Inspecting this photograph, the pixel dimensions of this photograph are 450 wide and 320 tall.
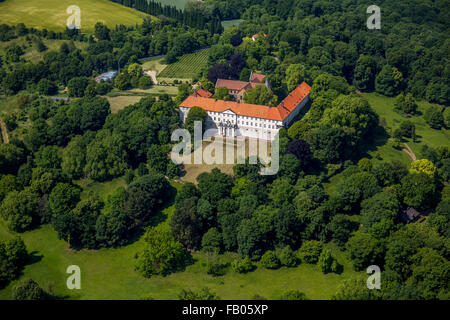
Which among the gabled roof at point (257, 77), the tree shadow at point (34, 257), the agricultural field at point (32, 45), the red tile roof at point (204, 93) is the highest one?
the agricultural field at point (32, 45)

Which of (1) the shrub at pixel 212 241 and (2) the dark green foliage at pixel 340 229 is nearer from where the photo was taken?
(2) the dark green foliage at pixel 340 229

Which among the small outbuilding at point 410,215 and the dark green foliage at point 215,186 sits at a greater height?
the dark green foliage at point 215,186

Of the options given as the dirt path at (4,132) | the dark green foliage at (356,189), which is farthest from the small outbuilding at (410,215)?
the dirt path at (4,132)

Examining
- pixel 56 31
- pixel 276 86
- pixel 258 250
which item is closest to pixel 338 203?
pixel 258 250

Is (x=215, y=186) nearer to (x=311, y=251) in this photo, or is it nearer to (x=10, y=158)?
(x=311, y=251)

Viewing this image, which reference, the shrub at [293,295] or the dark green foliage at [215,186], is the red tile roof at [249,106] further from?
the shrub at [293,295]
